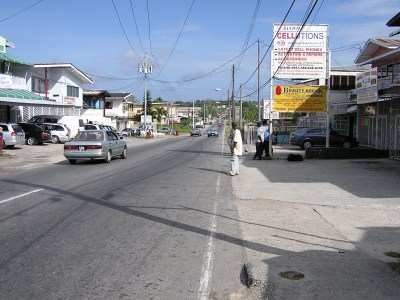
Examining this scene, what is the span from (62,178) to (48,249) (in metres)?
8.52

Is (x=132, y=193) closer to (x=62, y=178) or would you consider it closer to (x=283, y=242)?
(x=62, y=178)

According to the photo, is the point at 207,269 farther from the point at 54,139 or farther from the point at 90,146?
the point at 54,139

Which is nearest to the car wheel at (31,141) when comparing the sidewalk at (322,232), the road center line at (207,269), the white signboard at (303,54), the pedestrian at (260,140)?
the pedestrian at (260,140)

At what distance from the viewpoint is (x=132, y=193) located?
1141cm

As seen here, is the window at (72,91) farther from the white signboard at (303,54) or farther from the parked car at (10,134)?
the white signboard at (303,54)

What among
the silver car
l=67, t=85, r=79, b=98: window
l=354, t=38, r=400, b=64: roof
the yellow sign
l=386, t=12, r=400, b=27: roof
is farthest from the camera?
l=67, t=85, r=79, b=98: window

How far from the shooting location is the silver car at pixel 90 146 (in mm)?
18969

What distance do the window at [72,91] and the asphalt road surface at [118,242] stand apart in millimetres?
39134

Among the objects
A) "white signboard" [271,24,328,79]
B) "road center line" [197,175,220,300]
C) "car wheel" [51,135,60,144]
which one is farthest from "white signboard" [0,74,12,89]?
"road center line" [197,175,220,300]

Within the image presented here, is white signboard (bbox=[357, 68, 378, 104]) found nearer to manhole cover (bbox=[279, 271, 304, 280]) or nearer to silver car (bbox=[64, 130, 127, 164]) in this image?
silver car (bbox=[64, 130, 127, 164])

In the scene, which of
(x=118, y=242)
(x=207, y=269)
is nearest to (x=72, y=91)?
(x=118, y=242)

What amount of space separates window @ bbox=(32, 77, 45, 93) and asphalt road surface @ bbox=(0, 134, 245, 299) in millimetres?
33456

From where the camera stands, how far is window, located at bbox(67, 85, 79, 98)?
50.2 meters

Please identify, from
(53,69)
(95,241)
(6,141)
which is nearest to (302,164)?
(95,241)
